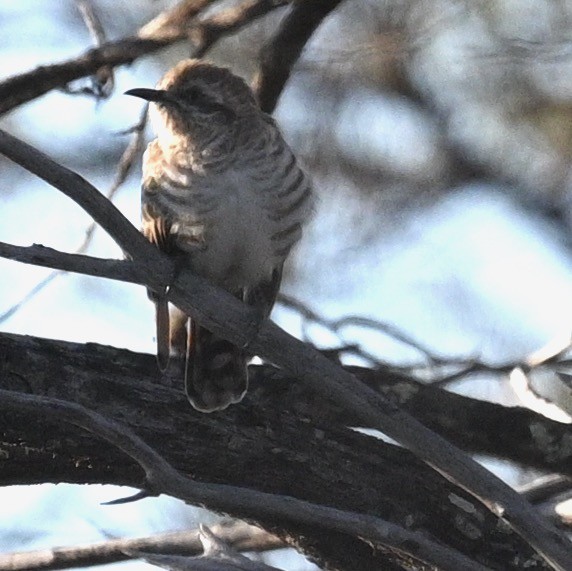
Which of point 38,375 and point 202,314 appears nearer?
point 202,314

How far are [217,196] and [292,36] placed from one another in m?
0.68

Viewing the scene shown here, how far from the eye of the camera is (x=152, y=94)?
3922mm

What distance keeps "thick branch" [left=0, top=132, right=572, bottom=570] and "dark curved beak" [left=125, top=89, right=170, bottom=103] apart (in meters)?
1.19

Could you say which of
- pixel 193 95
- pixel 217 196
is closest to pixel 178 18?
pixel 193 95

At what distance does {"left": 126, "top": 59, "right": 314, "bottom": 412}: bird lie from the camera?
3779 mm

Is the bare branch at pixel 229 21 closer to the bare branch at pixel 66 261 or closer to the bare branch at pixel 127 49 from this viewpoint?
the bare branch at pixel 127 49

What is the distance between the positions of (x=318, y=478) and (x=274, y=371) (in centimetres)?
53

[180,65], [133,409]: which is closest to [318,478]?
[133,409]

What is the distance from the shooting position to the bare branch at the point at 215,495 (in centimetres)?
247

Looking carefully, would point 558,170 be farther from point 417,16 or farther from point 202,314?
point 202,314

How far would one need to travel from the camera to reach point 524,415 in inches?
144

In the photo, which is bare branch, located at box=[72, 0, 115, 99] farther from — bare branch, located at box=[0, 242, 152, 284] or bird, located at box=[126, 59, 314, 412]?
bare branch, located at box=[0, 242, 152, 284]

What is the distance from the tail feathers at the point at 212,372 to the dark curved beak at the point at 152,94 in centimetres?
70

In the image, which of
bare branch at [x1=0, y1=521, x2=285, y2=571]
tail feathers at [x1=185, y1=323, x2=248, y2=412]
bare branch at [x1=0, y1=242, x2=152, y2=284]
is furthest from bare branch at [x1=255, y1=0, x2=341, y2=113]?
bare branch at [x1=0, y1=242, x2=152, y2=284]
